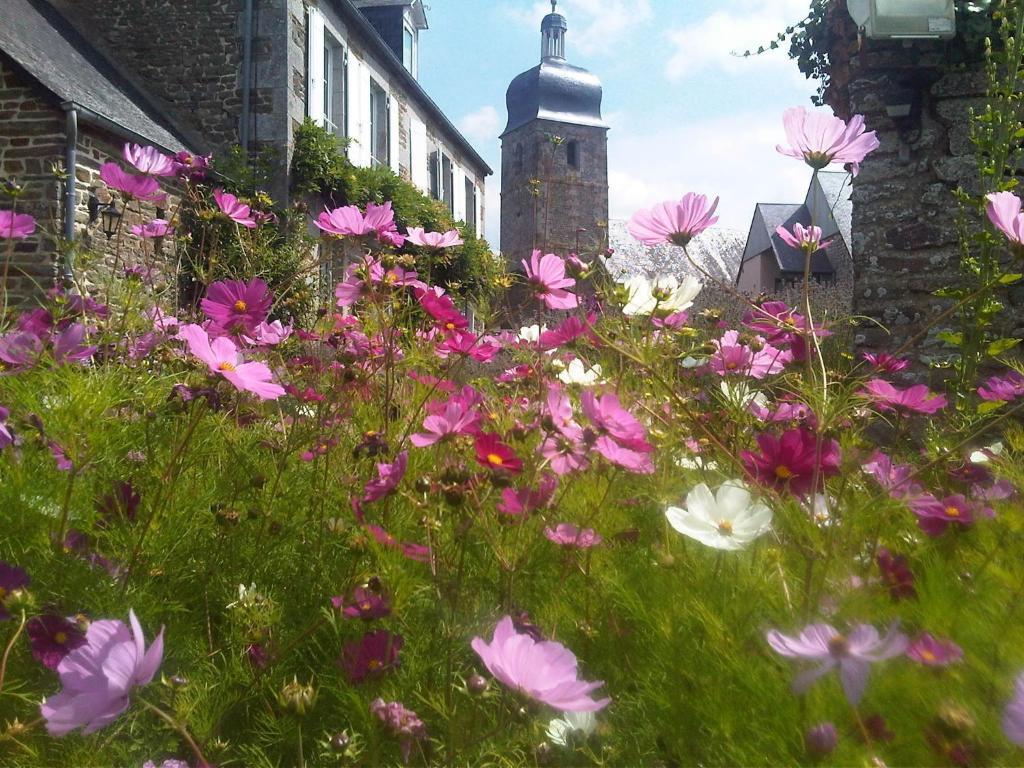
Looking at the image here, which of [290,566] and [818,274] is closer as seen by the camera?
[290,566]

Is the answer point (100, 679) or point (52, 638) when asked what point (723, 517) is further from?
point (52, 638)

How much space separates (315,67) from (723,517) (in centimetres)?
1012

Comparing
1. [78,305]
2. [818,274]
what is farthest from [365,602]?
[818,274]

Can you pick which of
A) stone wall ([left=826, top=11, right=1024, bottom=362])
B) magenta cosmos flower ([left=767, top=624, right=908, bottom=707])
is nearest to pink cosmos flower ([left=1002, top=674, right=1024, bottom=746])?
magenta cosmos flower ([left=767, top=624, right=908, bottom=707])

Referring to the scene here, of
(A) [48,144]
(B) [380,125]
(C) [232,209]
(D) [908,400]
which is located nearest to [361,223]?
(C) [232,209]

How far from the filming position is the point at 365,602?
1.06 m

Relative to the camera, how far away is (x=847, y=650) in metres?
0.70

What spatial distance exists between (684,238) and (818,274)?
23.8 m

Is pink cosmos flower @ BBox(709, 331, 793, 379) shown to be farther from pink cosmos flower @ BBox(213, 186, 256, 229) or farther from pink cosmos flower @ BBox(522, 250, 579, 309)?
pink cosmos flower @ BBox(213, 186, 256, 229)

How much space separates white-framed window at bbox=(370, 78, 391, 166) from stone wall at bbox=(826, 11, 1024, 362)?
29.3 ft

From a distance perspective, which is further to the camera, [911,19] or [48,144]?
[48,144]

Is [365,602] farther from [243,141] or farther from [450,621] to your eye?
[243,141]

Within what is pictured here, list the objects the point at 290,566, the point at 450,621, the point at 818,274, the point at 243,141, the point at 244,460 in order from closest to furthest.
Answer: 1. the point at 450,621
2. the point at 290,566
3. the point at 244,460
4. the point at 243,141
5. the point at 818,274

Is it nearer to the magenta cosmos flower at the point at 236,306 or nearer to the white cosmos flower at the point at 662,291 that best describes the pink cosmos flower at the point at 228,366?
the magenta cosmos flower at the point at 236,306
